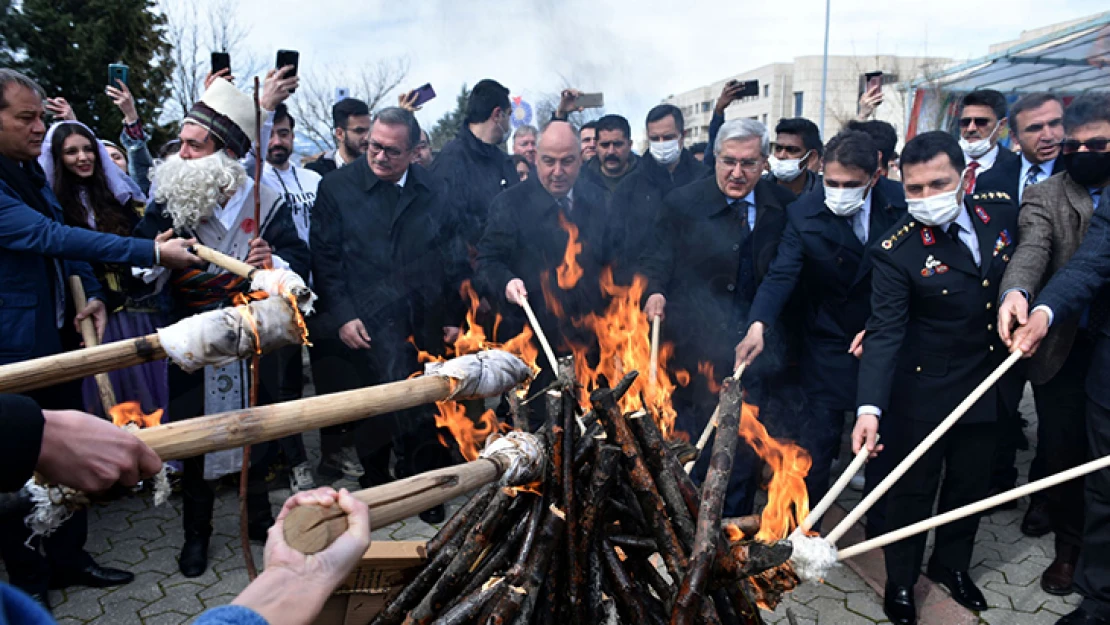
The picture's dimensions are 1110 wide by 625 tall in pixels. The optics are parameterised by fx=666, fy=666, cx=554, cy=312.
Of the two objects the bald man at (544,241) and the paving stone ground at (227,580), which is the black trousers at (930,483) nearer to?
the paving stone ground at (227,580)

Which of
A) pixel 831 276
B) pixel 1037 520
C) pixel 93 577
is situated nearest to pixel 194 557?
pixel 93 577

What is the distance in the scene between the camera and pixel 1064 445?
4.27m

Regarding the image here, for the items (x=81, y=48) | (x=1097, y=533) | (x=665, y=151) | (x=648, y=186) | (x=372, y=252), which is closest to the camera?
(x=1097, y=533)

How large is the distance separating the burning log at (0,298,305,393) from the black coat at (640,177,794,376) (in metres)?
3.42

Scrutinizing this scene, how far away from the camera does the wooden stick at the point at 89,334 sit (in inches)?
167

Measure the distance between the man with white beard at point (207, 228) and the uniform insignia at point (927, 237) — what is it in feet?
12.9

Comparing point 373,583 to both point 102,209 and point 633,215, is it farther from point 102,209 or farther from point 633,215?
point 633,215

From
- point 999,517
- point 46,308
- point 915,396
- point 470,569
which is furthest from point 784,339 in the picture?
point 46,308

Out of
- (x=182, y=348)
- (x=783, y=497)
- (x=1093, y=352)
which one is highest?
(x=182, y=348)

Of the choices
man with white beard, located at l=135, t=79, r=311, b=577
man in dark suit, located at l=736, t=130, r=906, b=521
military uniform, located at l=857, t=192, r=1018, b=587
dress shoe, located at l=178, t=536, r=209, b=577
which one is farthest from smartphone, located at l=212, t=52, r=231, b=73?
military uniform, located at l=857, t=192, r=1018, b=587

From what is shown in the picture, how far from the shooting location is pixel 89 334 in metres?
4.29

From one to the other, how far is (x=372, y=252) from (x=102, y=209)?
1.97 meters

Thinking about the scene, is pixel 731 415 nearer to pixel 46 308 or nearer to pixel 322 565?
pixel 322 565

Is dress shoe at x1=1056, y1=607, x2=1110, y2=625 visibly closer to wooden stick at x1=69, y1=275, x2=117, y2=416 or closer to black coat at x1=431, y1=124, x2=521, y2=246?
black coat at x1=431, y1=124, x2=521, y2=246
